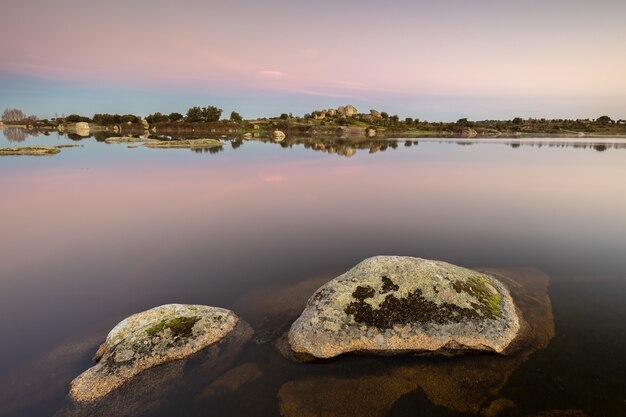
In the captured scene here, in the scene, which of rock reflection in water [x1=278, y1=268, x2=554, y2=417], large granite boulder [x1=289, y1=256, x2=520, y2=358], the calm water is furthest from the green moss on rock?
the calm water

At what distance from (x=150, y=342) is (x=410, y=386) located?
8.22 metres

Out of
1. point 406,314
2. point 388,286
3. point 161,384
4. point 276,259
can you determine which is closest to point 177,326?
point 161,384

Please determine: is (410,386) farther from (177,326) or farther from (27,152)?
(27,152)

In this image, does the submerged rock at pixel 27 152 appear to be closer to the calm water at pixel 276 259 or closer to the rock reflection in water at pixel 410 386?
the calm water at pixel 276 259

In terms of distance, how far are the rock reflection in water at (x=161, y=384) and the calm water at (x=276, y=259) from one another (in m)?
0.12

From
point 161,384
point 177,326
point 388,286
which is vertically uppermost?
point 388,286

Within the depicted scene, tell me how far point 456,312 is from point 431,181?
33.3 meters

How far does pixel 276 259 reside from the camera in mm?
17812

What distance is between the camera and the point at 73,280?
1538cm

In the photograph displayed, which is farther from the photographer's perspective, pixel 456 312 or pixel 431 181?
pixel 431 181

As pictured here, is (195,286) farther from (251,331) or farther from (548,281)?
(548,281)

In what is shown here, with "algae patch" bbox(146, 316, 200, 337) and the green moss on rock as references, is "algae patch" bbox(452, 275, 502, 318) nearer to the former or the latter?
the green moss on rock

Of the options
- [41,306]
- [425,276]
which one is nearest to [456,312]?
[425,276]

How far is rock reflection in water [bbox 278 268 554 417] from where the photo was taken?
8.59 meters
